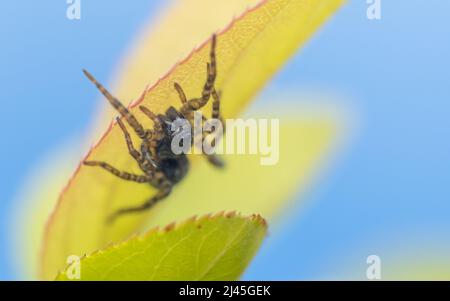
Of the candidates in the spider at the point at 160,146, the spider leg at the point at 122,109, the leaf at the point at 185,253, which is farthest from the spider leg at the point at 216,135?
the leaf at the point at 185,253

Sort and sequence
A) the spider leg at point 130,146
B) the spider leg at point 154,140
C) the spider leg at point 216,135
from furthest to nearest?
the spider leg at point 154,140 → the spider leg at point 216,135 → the spider leg at point 130,146

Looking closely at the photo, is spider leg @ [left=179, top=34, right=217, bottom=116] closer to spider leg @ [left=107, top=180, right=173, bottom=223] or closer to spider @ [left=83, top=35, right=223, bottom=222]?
spider @ [left=83, top=35, right=223, bottom=222]

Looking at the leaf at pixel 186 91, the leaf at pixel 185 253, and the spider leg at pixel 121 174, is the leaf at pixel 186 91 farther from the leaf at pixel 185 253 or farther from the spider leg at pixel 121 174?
the leaf at pixel 185 253

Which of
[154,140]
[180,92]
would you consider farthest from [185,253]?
[154,140]

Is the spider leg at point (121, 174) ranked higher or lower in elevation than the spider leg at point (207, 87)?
lower

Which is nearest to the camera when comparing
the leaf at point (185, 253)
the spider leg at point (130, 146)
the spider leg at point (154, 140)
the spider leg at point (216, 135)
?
the leaf at point (185, 253)
